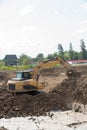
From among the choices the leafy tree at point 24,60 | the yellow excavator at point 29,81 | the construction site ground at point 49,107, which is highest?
the leafy tree at point 24,60

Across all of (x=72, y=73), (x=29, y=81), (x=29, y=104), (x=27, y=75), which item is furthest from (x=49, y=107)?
(x=72, y=73)

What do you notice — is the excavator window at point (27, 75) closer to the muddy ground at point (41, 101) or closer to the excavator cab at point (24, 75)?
the excavator cab at point (24, 75)

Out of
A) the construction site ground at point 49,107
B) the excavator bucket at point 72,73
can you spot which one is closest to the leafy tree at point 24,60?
the construction site ground at point 49,107

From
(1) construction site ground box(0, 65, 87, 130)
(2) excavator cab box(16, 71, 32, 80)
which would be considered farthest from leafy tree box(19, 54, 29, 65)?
(2) excavator cab box(16, 71, 32, 80)

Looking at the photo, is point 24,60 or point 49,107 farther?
point 24,60

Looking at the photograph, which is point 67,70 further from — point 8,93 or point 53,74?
point 53,74

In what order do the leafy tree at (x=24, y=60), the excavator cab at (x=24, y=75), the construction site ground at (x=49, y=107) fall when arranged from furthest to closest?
1. the leafy tree at (x=24, y=60)
2. the excavator cab at (x=24, y=75)
3. the construction site ground at (x=49, y=107)

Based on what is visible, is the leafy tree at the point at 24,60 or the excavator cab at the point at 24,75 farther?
the leafy tree at the point at 24,60

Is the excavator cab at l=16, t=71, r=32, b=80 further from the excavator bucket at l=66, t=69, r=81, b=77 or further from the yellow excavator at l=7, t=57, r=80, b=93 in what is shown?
the excavator bucket at l=66, t=69, r=81, b=77

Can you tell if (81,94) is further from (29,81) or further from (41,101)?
(29,81)

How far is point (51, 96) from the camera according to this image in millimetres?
17344

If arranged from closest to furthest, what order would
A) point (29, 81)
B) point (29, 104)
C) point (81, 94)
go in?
1. point (29, 104)
2. point (81, 94)
3. point (29, 81)

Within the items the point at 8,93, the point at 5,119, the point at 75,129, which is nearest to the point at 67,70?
the point at 8,93

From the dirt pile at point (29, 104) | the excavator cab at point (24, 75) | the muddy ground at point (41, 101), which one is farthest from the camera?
the excavator cab at point (24, 75)
